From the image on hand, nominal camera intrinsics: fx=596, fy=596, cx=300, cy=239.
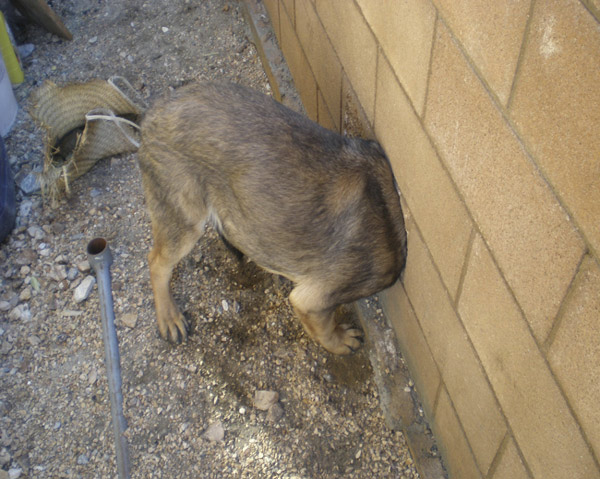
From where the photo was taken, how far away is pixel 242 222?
3.07 m

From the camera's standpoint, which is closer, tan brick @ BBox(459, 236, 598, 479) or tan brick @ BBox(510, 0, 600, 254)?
tan brick @ BBox(510, 0, 600, 254)

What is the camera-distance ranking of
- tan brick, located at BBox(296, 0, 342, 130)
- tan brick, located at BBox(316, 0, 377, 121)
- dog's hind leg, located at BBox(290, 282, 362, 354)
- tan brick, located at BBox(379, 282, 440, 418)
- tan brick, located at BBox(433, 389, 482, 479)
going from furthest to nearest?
tan brick, located at BBox(296, 0, 342, 130) → dog's hind leg, located at BBox(290, 282, 362, 354) → tan brick, located at BBox(379, 282, 440, 418) → tan brick, located at BBox(316, 0, 377, 121) → tan brick, located at BBox(433, 389, 482, 479)

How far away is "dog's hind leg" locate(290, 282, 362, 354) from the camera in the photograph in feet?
10.1

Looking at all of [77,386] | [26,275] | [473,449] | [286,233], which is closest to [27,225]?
[26,275]

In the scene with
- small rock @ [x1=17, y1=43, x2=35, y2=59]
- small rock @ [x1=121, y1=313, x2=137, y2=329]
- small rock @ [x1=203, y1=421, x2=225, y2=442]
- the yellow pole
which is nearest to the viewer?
small rock @ [x1=203, y1=421, x2=225, y2=442]

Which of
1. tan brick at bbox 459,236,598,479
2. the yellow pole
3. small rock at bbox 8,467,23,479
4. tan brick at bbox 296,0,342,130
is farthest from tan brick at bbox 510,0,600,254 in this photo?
the yellow pole

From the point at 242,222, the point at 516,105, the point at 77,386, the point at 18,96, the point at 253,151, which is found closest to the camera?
the point at 516,105

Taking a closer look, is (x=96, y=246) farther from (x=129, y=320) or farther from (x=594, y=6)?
(x=594, y=6)

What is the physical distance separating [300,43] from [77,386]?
8.86 feet

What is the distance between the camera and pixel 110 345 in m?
3.45

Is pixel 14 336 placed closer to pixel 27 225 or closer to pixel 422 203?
pixel 27 225

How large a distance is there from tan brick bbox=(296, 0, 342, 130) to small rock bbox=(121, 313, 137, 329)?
1.74 metres

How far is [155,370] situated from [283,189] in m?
1.41

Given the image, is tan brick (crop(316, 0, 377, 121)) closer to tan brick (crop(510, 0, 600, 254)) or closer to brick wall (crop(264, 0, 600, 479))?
brick wall (crop(264, 0, 600, 479))
